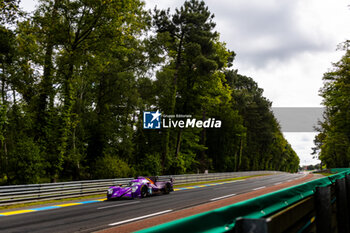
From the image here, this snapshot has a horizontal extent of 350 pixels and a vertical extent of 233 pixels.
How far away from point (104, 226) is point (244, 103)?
→ 1792 inches

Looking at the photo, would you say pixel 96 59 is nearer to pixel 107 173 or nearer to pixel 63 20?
pixel 63 20

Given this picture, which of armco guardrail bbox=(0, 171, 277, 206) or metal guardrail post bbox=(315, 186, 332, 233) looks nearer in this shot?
metal guardrail post bbox=(315, 186, 332, 233)

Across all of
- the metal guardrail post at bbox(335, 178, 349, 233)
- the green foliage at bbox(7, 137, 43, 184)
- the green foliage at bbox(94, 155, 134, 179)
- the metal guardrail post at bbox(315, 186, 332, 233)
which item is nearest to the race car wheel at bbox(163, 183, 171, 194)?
the green foliage at bbox(94, 155, 134, 179)

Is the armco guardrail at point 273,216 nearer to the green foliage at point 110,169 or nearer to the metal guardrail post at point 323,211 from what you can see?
Result: the metal guardrail post at point 323,211

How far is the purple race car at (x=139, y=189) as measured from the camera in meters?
14.3

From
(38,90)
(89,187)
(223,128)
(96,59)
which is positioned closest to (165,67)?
(96,59)

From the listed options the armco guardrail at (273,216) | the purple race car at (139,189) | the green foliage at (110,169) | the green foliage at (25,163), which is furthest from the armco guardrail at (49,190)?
the armco guardrail at (273,216)

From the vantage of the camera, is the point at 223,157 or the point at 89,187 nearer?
the point at 89,187

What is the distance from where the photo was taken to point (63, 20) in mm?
22578

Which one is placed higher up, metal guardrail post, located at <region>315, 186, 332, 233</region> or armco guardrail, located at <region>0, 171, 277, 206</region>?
metal guardrail post, located at <region>315, 186, 332, 233</region>

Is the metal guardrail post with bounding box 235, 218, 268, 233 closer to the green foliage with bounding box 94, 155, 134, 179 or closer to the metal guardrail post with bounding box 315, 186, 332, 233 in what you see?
the metal guardrail post with bounding box 315, 186, 332, 233

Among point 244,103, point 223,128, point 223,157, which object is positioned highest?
point 244,103

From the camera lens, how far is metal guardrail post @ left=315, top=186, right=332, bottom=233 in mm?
3457

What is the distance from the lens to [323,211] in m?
3.61
